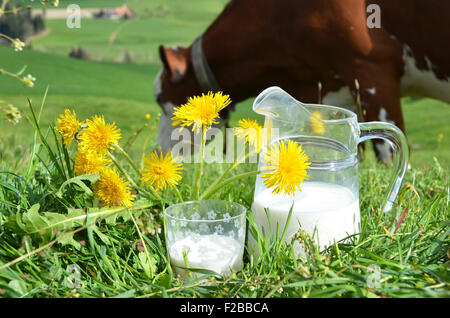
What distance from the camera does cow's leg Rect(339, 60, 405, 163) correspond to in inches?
78.0

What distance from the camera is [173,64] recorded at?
243 centimetres

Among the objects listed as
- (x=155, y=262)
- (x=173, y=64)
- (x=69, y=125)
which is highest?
(x=173, y=64)

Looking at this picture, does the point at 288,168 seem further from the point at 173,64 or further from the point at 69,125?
the point at 173,64

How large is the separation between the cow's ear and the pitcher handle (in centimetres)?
167

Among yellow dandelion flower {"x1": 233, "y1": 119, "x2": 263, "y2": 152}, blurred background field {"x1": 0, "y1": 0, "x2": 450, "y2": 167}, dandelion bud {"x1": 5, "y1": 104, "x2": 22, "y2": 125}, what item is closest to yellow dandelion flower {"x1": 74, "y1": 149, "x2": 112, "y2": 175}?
dandelion bud {"x1": 5, "y1": 104, "x2": 22, "y2": 125}

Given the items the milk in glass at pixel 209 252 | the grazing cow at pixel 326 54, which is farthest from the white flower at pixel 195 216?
the grazing cow at pixel 326 54

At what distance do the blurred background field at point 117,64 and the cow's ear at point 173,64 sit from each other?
8.29 ft

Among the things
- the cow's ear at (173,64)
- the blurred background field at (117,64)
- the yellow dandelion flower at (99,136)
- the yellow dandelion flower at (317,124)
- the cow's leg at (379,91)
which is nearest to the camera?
the yellow dandelion flower at (99,136)

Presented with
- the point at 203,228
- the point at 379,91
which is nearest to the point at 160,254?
the point at 203,228

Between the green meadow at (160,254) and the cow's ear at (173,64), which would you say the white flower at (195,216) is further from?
the cow's ear at (173,64)

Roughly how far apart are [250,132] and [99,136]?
28 centimetres

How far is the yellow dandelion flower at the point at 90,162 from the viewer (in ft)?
2.66

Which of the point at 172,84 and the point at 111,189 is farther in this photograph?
the point at 172,84

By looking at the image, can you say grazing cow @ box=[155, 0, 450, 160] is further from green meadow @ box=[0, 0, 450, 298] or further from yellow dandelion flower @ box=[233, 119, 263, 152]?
yellow dandelion flower @ box=[233, 119, 263, 152]
